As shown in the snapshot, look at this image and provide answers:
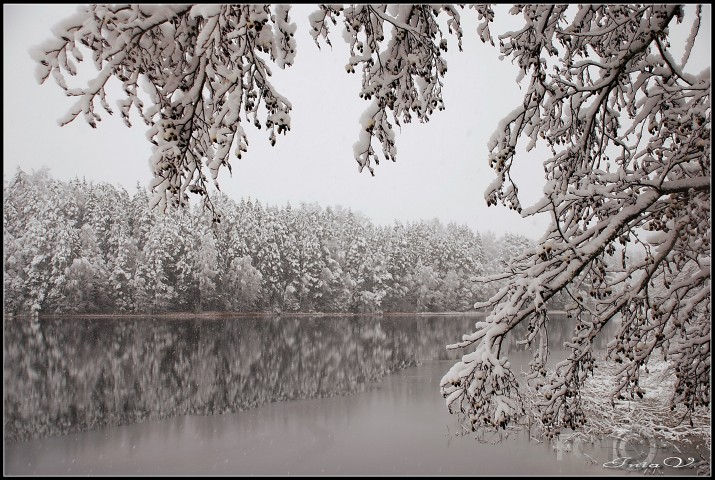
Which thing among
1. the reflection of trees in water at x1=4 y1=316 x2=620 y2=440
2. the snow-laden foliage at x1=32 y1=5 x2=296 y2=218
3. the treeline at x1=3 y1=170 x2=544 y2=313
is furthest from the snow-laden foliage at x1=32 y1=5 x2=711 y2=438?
the treeline at x1=3 y1=170 x2=544 y2=313

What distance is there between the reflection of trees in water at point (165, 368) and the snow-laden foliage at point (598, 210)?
47.8 ft

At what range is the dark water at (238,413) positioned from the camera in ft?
37.7

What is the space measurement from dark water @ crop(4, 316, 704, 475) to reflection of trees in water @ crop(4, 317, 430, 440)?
8 cm

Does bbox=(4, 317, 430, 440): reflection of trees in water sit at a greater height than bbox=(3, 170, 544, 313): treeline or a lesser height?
lesser

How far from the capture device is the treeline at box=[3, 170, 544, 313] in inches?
1665

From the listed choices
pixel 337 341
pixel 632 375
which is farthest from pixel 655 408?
pixel 337 341

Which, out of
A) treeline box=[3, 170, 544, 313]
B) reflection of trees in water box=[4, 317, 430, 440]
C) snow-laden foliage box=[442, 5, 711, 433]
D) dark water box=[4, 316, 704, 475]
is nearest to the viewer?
snow-laden foliage box=[442, 5, 711, 433]

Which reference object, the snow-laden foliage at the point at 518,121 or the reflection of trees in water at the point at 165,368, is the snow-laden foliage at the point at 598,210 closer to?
the snow-laden foliage at the point at 518,121

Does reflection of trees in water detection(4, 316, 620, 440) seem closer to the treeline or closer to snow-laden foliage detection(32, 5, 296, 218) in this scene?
the treeline

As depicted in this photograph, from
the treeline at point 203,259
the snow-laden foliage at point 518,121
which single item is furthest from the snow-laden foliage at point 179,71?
the treeline at point 203,259

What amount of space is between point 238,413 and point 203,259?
3274cm

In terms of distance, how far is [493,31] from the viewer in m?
4.76

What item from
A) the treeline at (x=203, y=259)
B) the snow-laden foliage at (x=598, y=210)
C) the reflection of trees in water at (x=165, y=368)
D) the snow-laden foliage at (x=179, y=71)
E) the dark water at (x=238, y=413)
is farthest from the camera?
the treeline at (x=203, y=259)

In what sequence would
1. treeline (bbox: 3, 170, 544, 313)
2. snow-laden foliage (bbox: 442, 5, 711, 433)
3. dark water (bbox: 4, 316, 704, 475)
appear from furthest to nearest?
treeline (bbox: 3, 170, 544, 313) → dark water (bbox: 4, 316, 704, 475) → snow-laden foliage (bbox: 442, 5, 711, 433)
